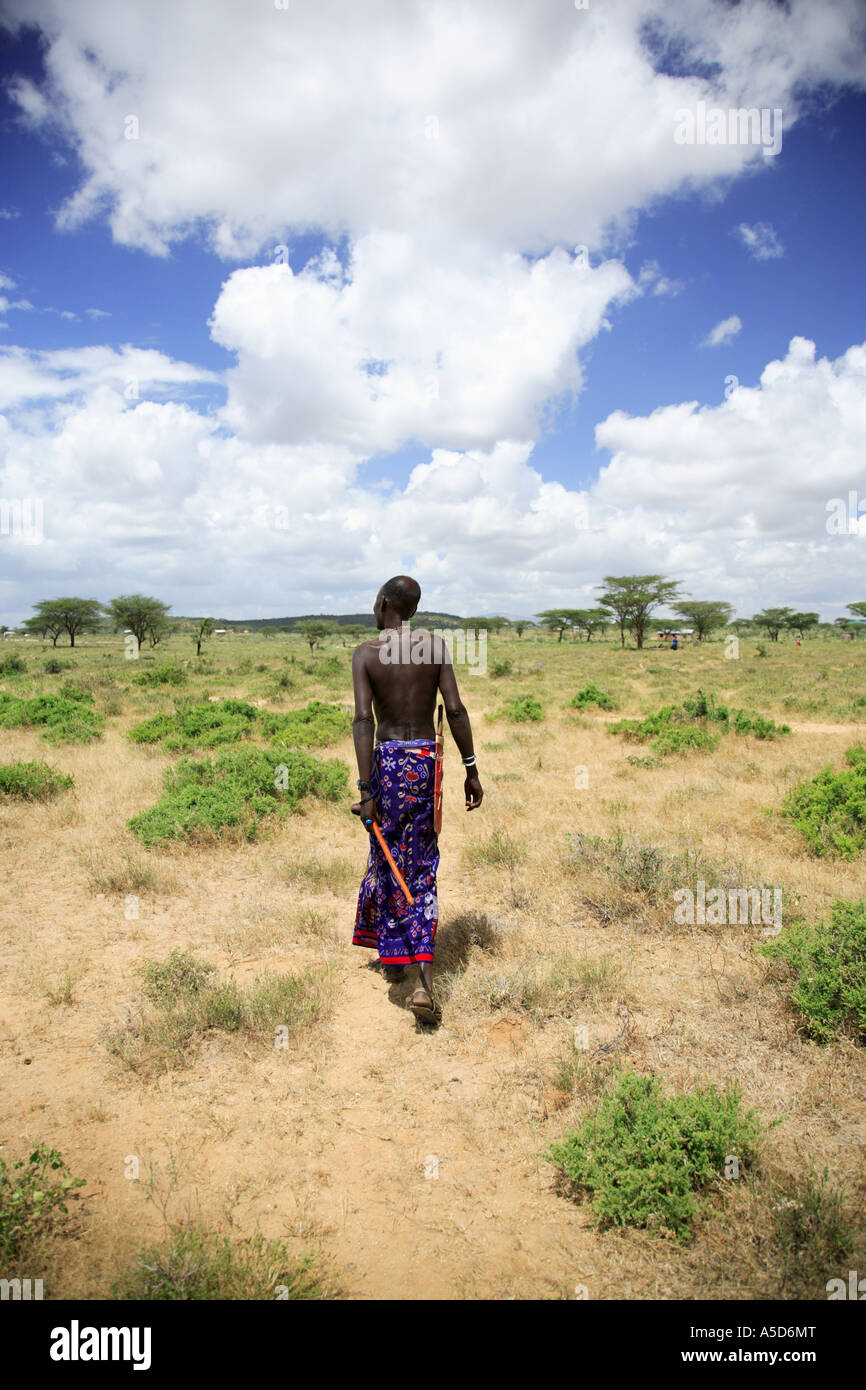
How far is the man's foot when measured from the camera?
12.5 ft

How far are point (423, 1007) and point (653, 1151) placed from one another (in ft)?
4.87

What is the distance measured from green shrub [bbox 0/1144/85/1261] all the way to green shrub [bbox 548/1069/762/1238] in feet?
6.20

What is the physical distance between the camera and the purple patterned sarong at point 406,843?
13.5 ft

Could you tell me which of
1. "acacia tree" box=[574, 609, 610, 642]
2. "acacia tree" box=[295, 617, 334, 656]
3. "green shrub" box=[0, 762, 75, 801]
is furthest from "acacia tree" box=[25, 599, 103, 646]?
"green shrub" box=[0, 762, 75, 801]

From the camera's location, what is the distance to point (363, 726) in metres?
4.02

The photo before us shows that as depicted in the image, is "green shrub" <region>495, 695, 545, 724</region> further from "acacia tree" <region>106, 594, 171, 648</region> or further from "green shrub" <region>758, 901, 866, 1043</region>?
"acacia tree" <region>106, 594, 171, 648</region>

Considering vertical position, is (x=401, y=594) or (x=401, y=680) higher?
(x=401, y=594)

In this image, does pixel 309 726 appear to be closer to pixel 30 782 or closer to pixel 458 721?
pixel 30 782

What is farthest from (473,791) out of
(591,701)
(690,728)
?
(591,701)

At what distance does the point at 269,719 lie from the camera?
1300cm

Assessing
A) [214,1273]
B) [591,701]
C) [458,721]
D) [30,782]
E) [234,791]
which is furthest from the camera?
[591,701]

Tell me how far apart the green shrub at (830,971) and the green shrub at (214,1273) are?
278cm

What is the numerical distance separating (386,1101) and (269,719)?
1021 cm
